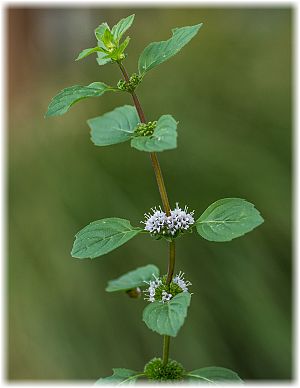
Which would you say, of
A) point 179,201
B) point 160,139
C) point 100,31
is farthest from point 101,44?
point 179,201

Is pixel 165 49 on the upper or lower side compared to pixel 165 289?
upper

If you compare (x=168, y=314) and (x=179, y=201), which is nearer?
(x=168, y=314)

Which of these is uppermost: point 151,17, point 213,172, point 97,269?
point 151,17

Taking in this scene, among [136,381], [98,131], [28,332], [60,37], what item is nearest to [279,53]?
[60,37]

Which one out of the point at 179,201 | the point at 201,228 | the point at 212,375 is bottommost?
the point at 212,375

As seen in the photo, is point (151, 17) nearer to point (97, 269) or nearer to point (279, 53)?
point (279, 53)

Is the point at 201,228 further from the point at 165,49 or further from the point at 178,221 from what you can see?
the point at 165,49

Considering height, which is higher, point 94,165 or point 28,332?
point 94,165
